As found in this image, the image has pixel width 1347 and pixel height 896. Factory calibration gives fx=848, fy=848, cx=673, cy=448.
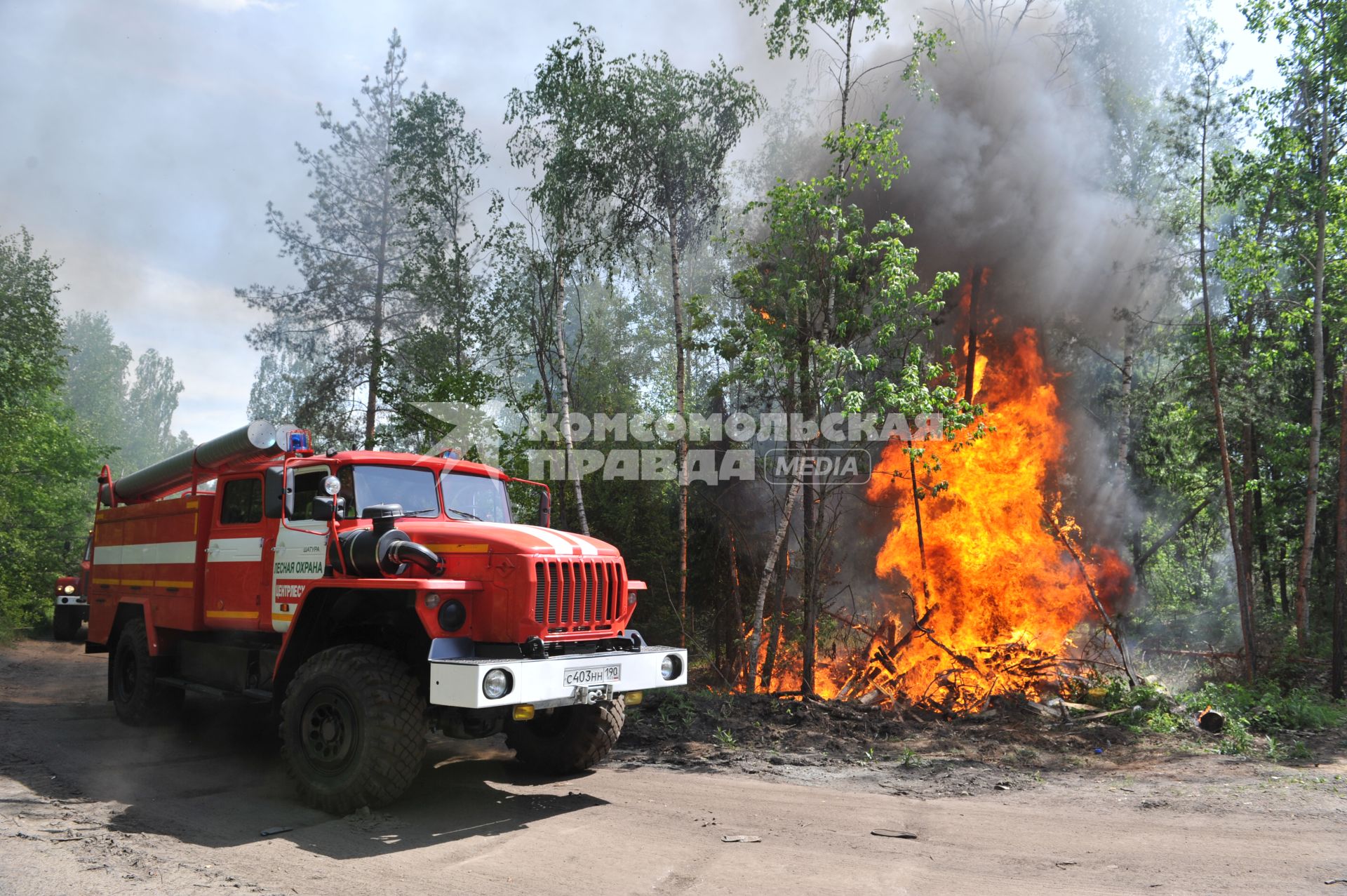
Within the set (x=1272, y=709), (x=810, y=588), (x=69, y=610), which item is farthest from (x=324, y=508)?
(x=69, y=610)

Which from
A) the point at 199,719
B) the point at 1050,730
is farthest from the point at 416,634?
the point at 1050,730

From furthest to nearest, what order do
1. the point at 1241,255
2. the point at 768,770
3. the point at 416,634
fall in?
the point at 1241,255
the point at 768,770
the point at 416,634

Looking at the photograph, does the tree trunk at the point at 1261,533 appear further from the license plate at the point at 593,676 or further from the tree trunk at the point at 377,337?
the tree trunk at the point at 377,337

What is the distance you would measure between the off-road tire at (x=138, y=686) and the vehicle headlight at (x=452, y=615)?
5427 mm

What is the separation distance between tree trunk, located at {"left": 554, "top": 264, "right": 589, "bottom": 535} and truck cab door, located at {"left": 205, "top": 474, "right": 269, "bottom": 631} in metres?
7.92

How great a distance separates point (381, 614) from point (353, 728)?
3.18 ft

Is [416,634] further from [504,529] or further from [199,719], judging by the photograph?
[199,719]

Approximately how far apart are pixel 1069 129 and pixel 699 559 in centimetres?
1192

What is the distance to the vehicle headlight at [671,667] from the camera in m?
7.72

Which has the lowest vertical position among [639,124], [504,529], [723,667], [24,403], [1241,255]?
[723,667]

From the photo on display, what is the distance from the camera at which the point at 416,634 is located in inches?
278

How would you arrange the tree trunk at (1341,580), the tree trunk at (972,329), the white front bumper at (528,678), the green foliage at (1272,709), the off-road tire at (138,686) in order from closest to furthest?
the white front bumper at (528,678) → the off-road tire at (138,686) → the green foliage at (1272,709) → the tree trunk at (1341,580) → the tree trunk at (972,329)

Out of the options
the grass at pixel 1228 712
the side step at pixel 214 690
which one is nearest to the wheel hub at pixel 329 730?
the side step at pixel 214 690

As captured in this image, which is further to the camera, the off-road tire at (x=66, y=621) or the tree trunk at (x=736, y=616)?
the off-road tire at (x=66, y=621)
